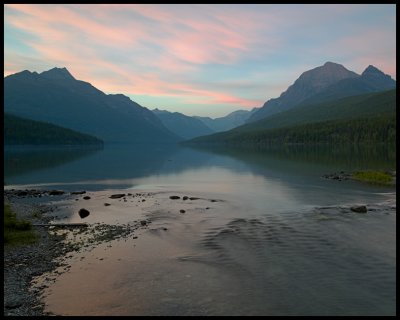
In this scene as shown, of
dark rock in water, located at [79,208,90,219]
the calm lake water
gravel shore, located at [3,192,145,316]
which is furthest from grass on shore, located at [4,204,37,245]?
dark rock in water, located at [79,208,90,219]

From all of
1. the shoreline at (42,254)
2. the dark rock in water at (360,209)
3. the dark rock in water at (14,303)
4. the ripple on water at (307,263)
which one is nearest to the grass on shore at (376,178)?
the shoreline at (42,254)

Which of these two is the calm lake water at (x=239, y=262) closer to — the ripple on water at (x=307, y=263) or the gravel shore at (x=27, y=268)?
the ripple on water at (x=307, y=263)

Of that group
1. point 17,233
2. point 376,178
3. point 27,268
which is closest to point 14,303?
point 27,268

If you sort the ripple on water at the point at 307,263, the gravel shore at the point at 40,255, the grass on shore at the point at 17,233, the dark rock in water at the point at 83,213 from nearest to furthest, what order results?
the gravel shore at the point at 40,255, the ripple on water at the point at 307,263, the grass on shore at the point at 17,233, the dark rock in water at the point at 83,213

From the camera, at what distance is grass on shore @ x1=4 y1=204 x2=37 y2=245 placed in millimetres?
35150

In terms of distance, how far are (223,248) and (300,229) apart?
10.7 m

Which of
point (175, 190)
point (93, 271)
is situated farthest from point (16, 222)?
point (175, 190)

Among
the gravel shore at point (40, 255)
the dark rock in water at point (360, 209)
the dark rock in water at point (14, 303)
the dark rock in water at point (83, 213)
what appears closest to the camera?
the dark rock in water at point (14, 303)

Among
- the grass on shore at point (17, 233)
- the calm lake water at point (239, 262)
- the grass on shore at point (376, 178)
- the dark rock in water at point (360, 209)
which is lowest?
the calm lake water at point (239, 262)

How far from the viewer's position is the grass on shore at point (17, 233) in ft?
115

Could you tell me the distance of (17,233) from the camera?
3731cm

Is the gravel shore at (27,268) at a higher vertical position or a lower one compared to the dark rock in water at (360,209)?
lower
